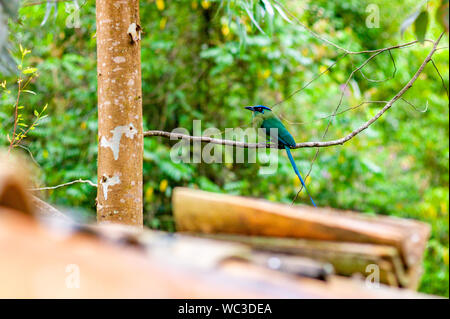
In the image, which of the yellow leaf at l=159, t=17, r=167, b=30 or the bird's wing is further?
the yellow leaf at l=159, t=17, r=167, b=30

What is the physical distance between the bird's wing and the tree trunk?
5.73 ft

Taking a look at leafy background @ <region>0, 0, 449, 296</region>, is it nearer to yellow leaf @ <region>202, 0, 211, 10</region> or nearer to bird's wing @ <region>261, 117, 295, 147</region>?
yellow leaf @ <region>202, 0, 211, 10</region>

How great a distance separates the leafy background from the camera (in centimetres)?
455

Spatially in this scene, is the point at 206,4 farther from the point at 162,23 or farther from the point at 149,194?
the point at 149,194

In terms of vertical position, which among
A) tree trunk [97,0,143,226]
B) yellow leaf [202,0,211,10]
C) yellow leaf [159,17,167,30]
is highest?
yellow leaf [202,0,211,10]

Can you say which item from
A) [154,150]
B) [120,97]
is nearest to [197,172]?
[154,150]

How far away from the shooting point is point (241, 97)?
5.27 m

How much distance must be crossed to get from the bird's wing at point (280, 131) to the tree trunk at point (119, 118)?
1747mm

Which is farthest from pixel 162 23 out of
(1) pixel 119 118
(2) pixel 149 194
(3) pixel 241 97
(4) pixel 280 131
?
(1) pixel 119 118

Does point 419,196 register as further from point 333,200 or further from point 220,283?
point 220,283

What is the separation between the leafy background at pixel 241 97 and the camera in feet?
A: 14.9

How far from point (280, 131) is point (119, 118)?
1851 millimetres

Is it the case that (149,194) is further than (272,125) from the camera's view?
Yes

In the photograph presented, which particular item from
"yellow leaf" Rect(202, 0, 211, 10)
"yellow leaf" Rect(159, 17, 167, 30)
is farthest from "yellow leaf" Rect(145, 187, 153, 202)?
"yellow leaf" Rect(202, 0, 211, 10)
